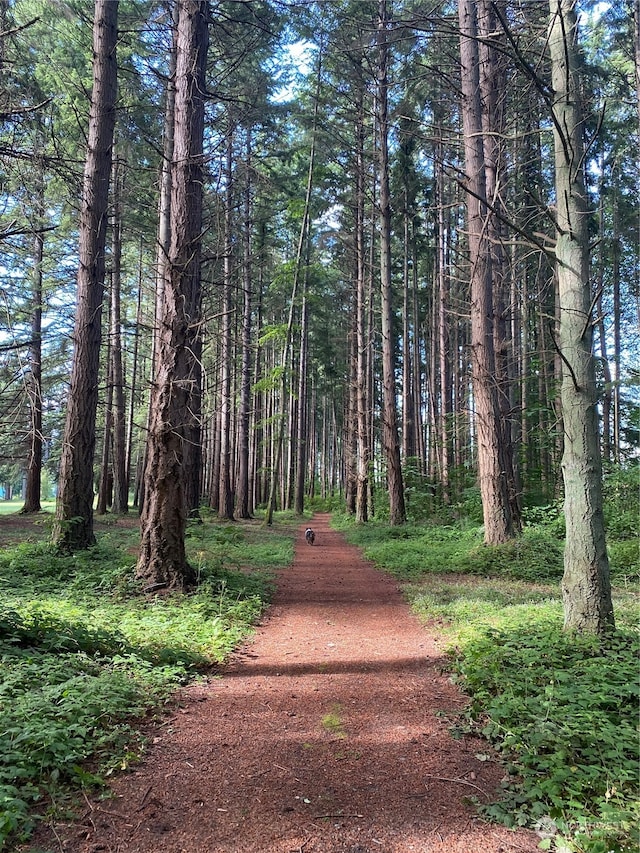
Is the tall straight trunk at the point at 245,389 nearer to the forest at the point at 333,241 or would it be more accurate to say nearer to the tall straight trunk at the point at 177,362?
the forest at the point at 333,241

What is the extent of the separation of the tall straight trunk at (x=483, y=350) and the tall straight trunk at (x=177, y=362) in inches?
207

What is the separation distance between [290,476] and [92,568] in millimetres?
20852

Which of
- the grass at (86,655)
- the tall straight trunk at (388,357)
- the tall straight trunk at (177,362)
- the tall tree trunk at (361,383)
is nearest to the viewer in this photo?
the grass at (86,655)

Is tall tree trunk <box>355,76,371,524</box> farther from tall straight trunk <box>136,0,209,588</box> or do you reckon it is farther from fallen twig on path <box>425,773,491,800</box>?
fallen twig on path <box>425,773,491,800</box>

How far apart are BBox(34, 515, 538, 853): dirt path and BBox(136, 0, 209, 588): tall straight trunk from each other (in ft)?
7.68

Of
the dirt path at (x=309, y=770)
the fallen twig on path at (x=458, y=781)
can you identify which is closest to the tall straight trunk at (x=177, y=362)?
the dirt path at (x=309, y=770)

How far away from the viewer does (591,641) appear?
4.22 m

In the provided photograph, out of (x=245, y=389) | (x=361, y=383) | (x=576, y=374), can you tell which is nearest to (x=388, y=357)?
(x=361, y=383)

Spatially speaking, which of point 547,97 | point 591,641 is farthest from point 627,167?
point 591,641

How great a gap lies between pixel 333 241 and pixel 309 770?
2242cm

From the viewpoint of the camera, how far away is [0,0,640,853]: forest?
4426 mm

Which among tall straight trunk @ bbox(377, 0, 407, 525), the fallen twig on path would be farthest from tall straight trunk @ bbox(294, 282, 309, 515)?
the fallen twig on path

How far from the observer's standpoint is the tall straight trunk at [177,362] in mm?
6781

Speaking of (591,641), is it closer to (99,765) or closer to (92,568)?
(99,765)
